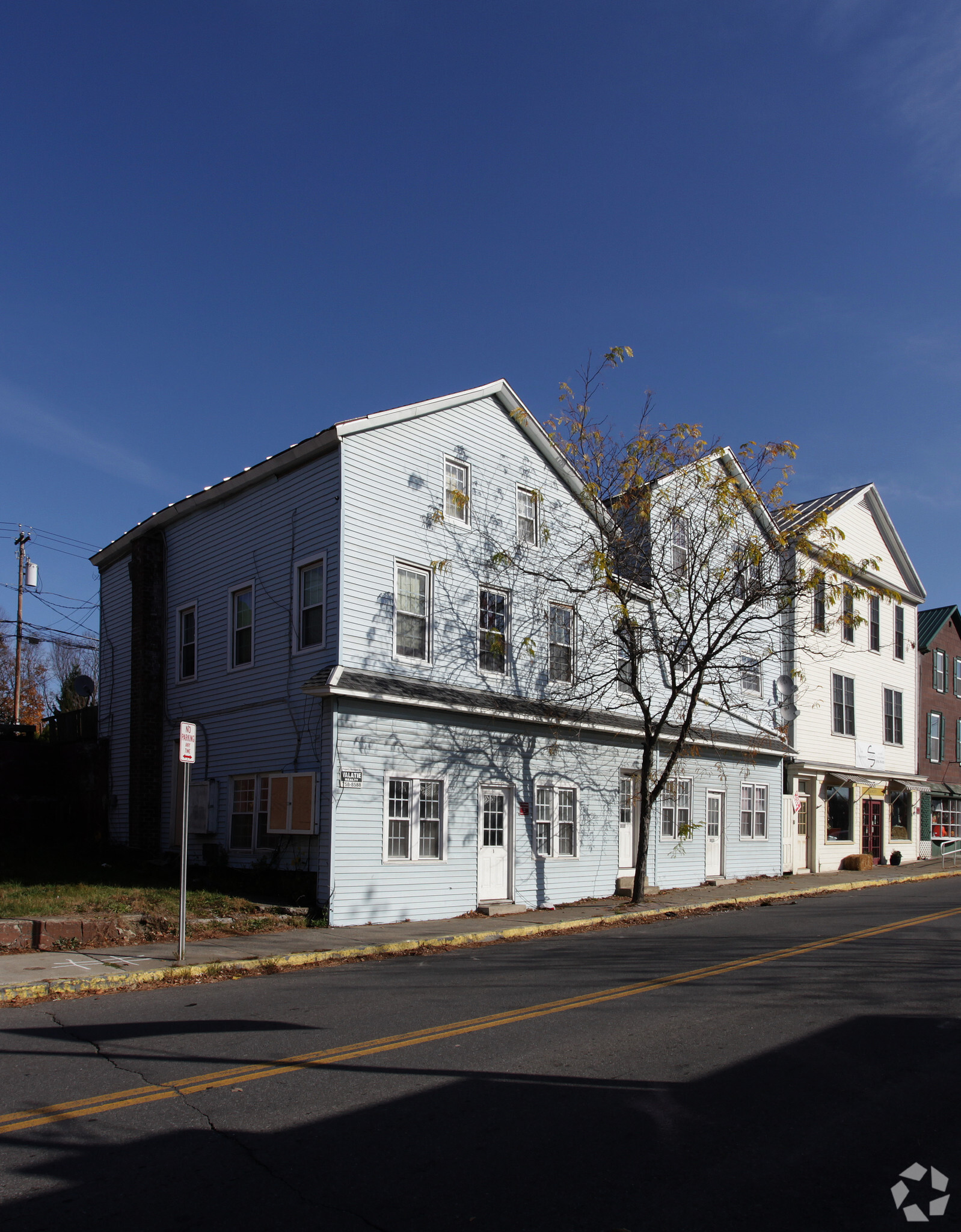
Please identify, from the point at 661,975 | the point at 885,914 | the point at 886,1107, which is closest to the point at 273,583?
the point at 661,975

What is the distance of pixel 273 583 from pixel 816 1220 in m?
15.4

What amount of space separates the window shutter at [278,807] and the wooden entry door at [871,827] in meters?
23.9

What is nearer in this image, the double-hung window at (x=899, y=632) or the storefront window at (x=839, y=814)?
the storefront window at (x=839, y=814)

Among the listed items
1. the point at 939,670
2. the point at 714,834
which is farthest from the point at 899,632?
the point at 714,834

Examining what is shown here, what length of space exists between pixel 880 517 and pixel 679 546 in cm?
1671

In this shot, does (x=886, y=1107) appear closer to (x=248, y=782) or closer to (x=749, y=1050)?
(x=749, y=1050)

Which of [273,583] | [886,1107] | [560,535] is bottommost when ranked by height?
[886,1107]

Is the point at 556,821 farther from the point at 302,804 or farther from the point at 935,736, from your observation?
the point at 935,736

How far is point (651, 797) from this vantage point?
2033cm

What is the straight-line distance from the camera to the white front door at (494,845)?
19.0 meters

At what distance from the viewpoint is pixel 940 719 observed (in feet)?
135

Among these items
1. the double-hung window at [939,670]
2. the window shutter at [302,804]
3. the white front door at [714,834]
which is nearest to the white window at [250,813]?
the window shutter at [302,804]

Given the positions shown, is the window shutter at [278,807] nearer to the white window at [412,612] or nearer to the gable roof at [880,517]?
the white window at [412,612]

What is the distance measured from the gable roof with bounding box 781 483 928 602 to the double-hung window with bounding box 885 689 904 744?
4.01 meters
